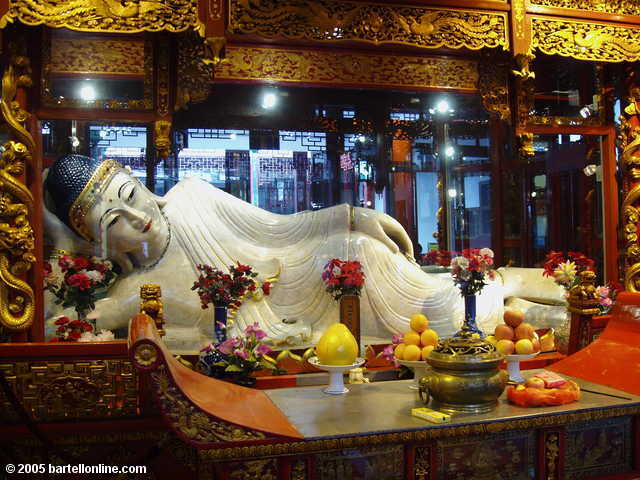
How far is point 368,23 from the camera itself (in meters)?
3.34

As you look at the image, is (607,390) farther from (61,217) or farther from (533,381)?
(61,217)

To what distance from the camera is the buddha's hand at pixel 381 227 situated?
169 inches

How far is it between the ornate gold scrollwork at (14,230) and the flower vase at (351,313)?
1.64 meters

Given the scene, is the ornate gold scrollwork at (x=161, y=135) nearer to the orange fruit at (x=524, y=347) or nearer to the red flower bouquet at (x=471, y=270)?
the red flower bouquet at (x=471, y=270)

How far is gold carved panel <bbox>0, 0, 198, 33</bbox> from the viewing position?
9.71 feet

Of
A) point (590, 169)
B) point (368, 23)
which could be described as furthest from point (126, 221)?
point (590, 169)

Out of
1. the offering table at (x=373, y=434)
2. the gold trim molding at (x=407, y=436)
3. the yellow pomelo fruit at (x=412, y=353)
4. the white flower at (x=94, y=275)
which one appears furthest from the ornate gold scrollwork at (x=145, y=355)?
the white flower at (x=94, y=275)

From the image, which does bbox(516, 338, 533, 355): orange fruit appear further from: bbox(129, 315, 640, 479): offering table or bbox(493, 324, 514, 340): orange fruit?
bbox(129, 315, 640, 479): offering table

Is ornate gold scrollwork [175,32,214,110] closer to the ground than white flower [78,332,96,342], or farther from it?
farther from it

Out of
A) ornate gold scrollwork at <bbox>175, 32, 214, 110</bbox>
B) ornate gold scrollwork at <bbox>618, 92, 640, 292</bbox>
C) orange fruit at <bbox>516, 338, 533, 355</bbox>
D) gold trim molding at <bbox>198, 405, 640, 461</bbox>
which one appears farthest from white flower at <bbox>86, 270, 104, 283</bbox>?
ornate gold scrollwork at <bbox>618, 92, 640, 292</bbox>

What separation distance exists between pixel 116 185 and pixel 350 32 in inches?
63.8

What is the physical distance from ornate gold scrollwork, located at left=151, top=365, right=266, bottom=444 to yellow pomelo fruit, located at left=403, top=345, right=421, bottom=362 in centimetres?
81

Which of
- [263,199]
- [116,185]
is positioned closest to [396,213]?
[263,199]

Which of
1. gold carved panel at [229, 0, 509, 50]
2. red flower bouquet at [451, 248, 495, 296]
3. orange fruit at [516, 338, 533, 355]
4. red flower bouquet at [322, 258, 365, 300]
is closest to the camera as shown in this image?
orange fruit at [516, 338, 533, 355]
